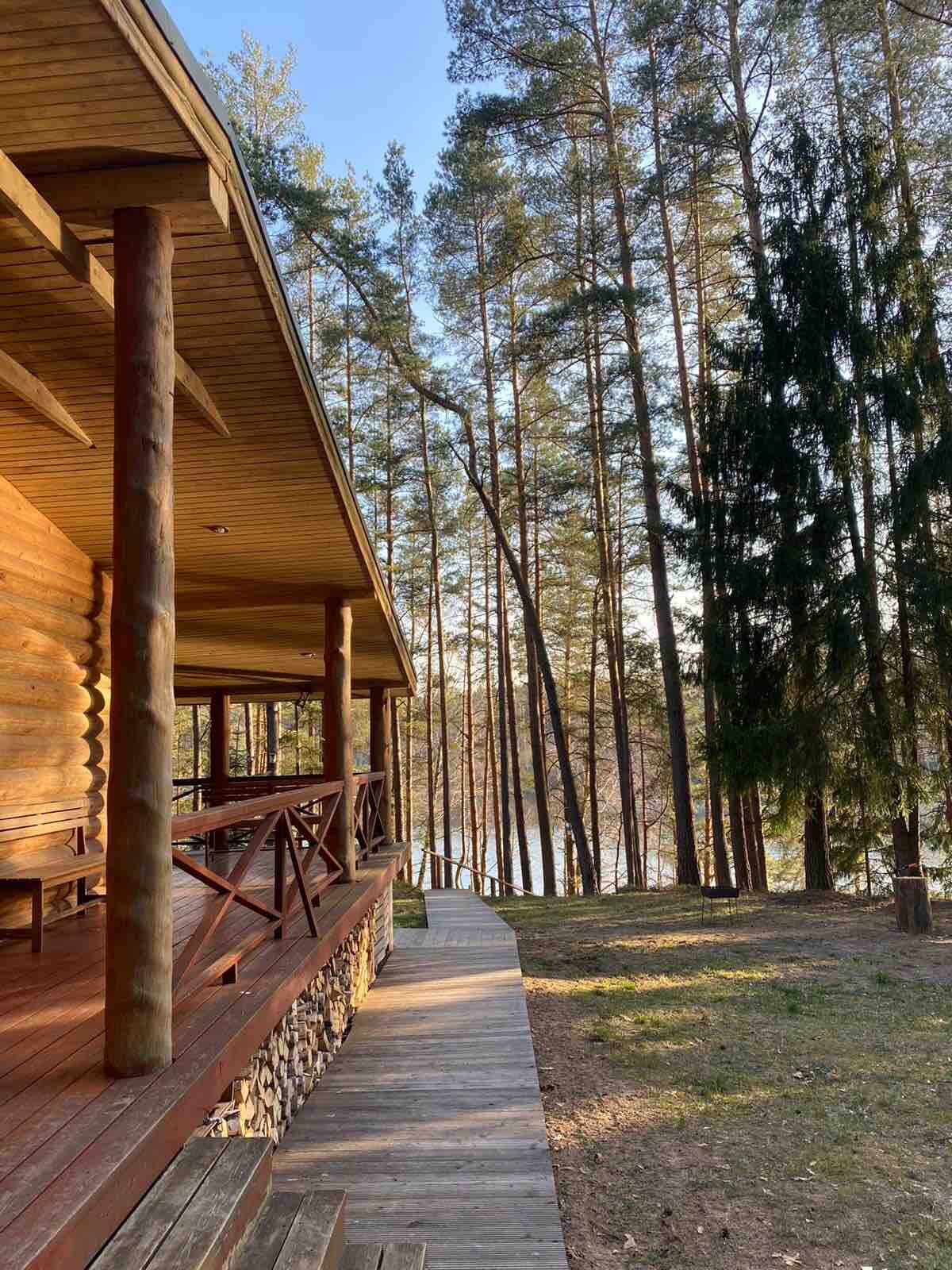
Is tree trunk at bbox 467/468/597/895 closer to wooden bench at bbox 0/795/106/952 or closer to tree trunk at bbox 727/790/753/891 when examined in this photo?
tree trunk at bbox 727/790/753/891

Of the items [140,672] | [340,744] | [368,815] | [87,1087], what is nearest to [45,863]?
[340,744]

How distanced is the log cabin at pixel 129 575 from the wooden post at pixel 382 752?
276 cm

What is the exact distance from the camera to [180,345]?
4105 millimetres

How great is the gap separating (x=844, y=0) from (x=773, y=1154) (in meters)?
13.6

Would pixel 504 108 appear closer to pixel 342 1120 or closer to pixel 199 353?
pixel 199 353

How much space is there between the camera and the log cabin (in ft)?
8.19

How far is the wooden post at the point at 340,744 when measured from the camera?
22.0ft

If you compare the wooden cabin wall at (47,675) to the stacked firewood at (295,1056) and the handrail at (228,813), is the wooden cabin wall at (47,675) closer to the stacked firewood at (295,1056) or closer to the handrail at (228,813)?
the handrail at (228,813)

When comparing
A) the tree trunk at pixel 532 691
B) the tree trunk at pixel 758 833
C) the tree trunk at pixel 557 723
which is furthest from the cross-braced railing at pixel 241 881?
the tree trunk at pixel 758 833

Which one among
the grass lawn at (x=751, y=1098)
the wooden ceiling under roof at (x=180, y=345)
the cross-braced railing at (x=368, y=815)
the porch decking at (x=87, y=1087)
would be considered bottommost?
the grass lawn at (x=751, y=1098)

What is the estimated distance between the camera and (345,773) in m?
6.68

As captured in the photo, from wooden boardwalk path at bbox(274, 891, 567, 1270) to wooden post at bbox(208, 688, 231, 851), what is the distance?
13.7 feet

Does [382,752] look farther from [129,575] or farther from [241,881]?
[129,575]

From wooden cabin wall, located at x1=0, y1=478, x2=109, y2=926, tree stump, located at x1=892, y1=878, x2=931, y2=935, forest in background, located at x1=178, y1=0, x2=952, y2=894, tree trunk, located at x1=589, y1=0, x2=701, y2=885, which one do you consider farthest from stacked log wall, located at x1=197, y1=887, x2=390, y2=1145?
tree trunk, located at x1=589, y1=0, x2=701, y2=885
